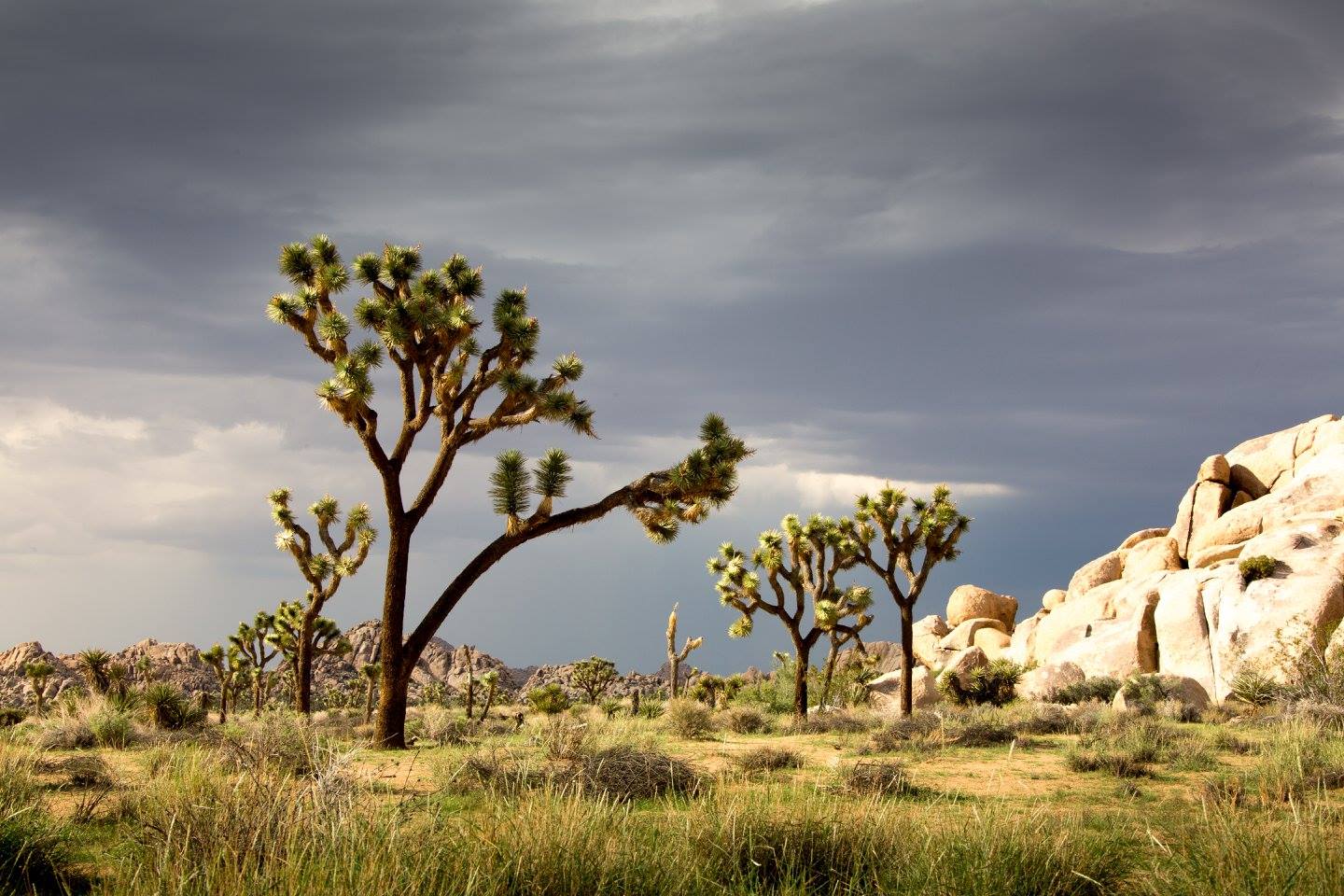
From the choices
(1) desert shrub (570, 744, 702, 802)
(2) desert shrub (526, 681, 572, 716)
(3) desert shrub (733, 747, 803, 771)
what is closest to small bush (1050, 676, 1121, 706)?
(2) desert shrub (526, 681, 572, 716)

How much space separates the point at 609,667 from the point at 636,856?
49.1 m

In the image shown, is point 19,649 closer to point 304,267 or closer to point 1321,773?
point 304,267

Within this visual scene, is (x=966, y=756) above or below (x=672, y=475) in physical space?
below

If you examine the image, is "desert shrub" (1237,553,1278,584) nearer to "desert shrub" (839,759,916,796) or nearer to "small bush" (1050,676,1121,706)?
"small bush" (1050,676,1121,706)

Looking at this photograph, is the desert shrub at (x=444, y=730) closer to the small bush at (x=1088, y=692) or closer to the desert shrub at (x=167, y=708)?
the desert shrub at (x=167, y=708)

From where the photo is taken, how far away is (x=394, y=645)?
20.2 metres

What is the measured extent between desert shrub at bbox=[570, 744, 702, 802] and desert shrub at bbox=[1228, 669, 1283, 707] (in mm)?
24215

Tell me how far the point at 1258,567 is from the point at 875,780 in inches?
1155

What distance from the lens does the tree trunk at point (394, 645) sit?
20.0 metres

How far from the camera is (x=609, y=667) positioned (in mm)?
54906

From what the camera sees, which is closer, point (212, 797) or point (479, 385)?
point (212, 797)

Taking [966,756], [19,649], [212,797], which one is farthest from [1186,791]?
[19,649]

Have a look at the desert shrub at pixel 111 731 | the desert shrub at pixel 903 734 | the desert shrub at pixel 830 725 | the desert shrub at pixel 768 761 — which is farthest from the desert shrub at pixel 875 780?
the desert shrub at pixel 111 731

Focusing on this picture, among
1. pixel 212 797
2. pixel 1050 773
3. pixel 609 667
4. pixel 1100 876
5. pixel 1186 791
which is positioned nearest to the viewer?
pixel 212 797
